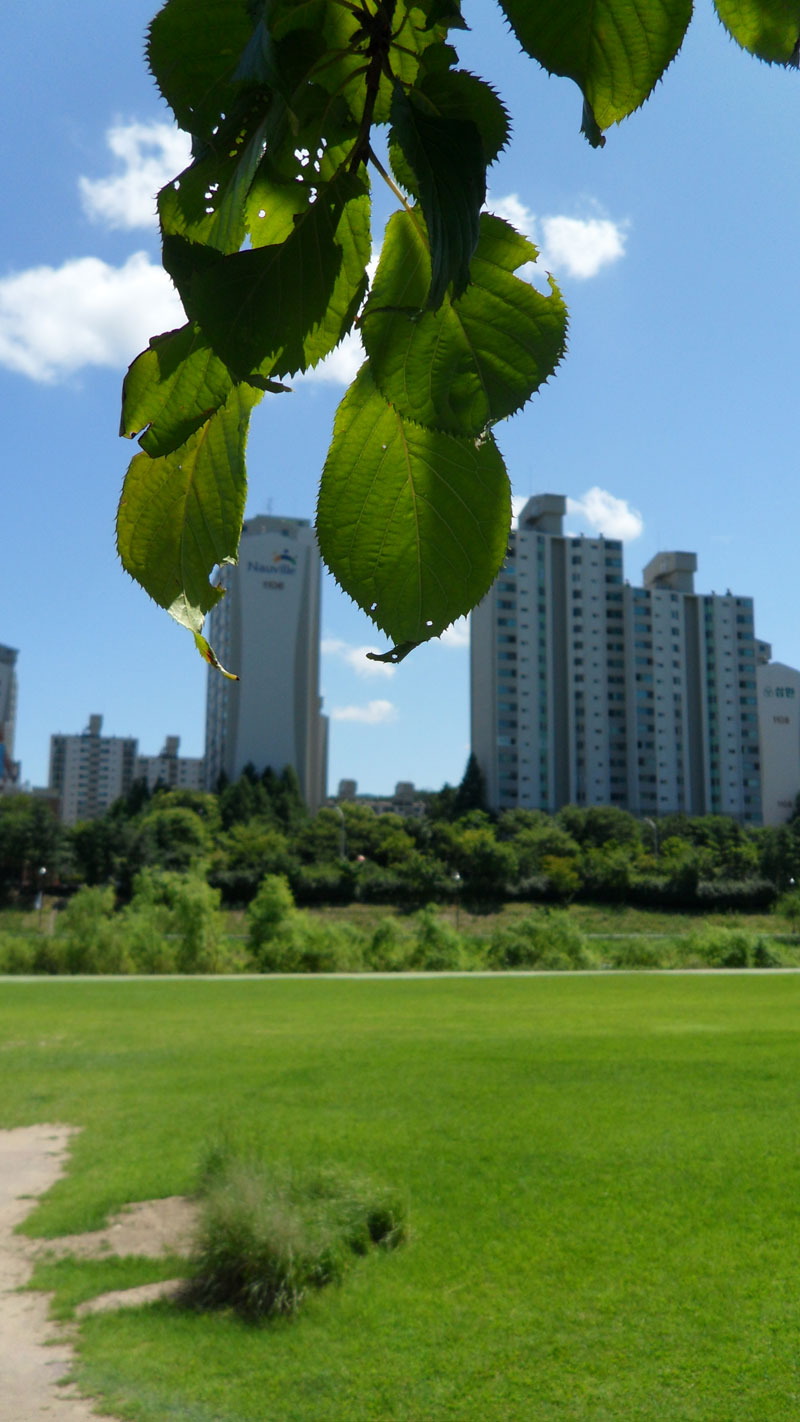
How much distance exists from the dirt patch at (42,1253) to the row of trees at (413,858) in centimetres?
1553

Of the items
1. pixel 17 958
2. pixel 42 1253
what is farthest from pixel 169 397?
pixel 17 958

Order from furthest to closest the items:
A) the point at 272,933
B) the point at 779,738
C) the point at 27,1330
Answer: the point at 779,738 < the point at 272,933 < the point at 27,1330

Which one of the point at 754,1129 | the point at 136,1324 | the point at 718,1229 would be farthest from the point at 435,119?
the point at 754,1129

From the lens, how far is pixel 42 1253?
5715 millimetres

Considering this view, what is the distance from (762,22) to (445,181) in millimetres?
186

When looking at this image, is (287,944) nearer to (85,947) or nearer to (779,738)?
(85,947)

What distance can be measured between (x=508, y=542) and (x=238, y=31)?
172 mm

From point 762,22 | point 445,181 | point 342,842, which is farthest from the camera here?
point 342,842

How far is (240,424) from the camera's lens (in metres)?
0.35

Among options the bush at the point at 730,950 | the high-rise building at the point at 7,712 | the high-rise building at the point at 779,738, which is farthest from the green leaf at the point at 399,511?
the high-rise building at the point at 7,712

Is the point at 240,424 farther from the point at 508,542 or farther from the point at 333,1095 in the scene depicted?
the point at 333,1095

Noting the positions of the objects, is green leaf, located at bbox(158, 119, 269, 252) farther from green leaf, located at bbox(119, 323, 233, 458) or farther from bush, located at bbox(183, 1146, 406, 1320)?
bush, located at bbox(183, 1146, 406, 1320)

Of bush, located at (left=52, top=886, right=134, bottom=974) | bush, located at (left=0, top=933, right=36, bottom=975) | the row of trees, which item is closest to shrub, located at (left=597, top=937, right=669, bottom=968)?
the row of trees

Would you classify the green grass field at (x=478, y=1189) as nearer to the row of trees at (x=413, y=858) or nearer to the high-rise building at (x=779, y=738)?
the row of trees at (x=413, y=858)
